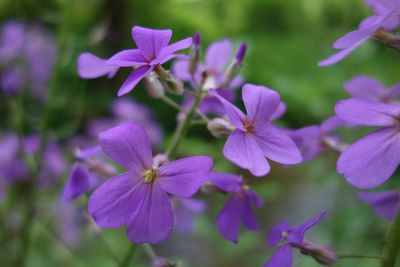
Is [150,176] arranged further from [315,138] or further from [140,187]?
[315,138]

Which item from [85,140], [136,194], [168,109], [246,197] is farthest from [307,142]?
[168,109]

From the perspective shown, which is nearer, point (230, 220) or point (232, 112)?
point (232, 112)

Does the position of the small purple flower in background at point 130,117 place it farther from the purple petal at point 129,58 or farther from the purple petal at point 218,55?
the purple petal at point 129,58

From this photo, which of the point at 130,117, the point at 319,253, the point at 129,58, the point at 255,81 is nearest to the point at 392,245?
the point at 319,253

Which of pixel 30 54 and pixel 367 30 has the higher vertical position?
pixel 367 30

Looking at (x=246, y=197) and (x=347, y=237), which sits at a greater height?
(x=246, y=197)

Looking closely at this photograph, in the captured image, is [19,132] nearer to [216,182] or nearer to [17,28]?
[216,182]
